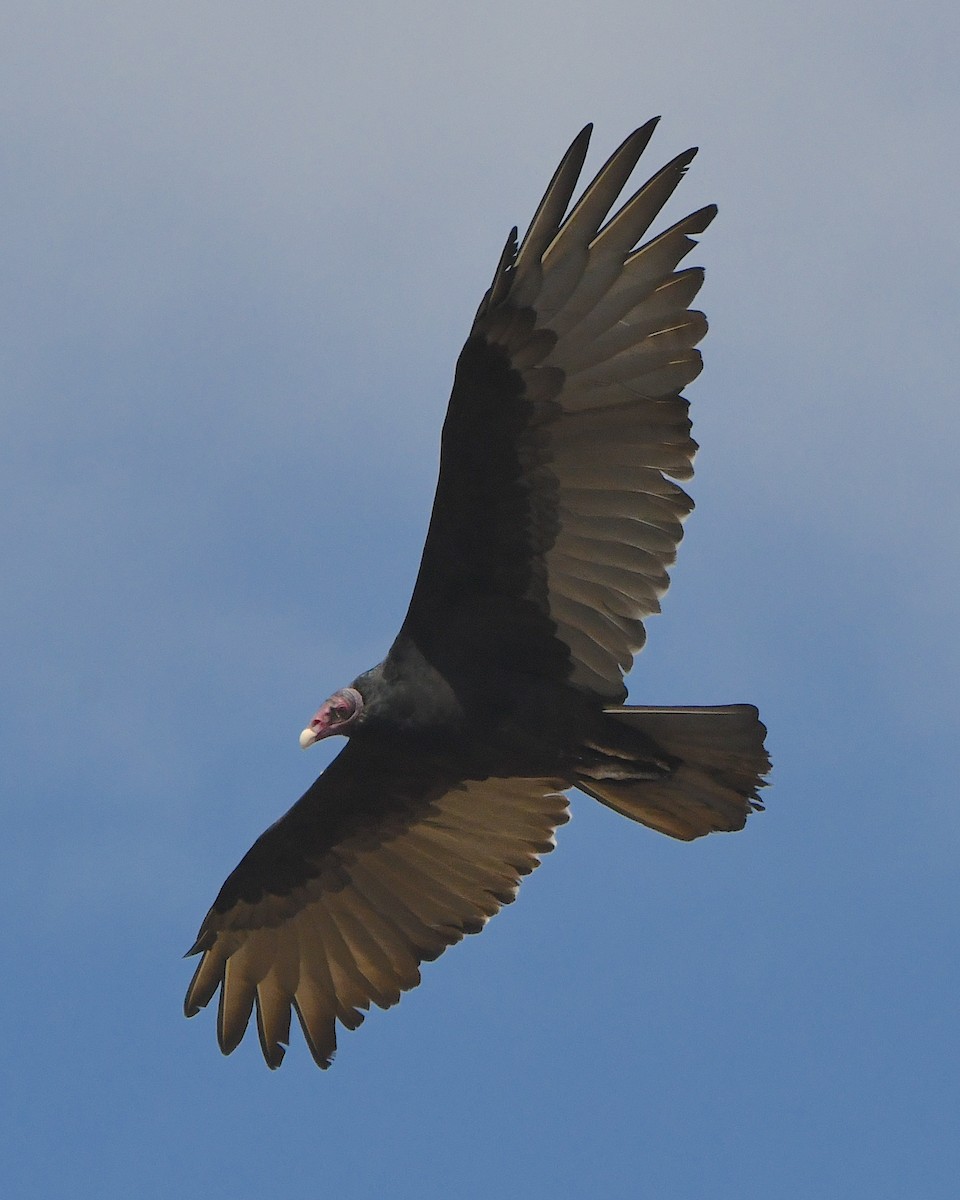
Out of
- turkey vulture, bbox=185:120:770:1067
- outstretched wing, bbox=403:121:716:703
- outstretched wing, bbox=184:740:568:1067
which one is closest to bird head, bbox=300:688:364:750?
turkey vulture, bbox=185:120:770:1067

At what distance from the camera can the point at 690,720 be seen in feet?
19.9

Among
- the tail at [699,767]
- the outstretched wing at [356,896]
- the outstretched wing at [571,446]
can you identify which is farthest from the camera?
the outstretched wing at [356,896]

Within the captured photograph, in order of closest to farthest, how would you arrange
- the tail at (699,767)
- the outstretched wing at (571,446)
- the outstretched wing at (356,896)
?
the outstretched wing at (571,446), the tail at (699,767), the outstretched wing at (356,896)

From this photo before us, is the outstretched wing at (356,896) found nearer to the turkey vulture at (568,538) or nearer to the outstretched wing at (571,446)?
the turkey vulture at (568,538)

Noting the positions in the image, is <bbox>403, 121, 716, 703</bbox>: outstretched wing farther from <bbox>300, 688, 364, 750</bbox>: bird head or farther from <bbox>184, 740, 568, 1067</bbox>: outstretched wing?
<bbox>184, 740, 568, 1067</bbox>: outstretched wing

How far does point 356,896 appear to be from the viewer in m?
7.25

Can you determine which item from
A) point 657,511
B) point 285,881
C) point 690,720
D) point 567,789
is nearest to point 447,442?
point 657,511

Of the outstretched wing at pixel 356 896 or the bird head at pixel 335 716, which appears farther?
the outstretched wing at pixel 356 896

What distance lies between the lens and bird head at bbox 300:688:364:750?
6254 millimetres

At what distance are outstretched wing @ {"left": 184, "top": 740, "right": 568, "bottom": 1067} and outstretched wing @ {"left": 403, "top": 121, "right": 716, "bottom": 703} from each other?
108 centimetres

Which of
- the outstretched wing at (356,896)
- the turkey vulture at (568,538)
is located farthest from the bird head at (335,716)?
the outstretched wing at (356,896)

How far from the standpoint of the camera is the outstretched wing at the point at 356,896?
7090mm

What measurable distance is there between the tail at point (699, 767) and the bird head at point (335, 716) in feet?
2.95

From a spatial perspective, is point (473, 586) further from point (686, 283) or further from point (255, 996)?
point (255, 996)
